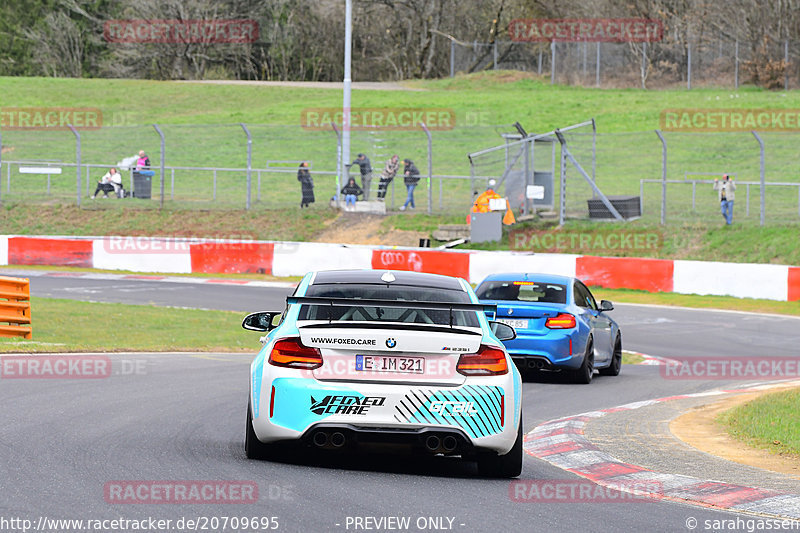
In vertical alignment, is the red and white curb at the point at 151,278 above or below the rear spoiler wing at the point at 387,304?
below

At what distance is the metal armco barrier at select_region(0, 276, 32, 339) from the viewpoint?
16859mm

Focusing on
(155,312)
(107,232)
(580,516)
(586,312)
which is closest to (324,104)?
(107,232)

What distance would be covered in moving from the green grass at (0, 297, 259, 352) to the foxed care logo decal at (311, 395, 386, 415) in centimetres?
894

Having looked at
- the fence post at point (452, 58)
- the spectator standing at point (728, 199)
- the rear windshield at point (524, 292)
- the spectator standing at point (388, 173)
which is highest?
the fence post at point (452, 58)

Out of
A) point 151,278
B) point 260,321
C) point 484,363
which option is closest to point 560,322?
point 260,321

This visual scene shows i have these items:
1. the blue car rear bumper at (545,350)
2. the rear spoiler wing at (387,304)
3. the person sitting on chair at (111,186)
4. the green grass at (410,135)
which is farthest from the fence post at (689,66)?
the rear spoiler wing at (387,304)

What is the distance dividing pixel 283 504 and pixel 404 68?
237ft

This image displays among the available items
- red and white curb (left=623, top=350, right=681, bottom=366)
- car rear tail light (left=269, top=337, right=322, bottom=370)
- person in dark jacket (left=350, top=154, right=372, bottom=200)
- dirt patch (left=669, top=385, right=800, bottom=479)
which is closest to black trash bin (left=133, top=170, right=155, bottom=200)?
person in dark jacket (left=350, top=154, right=372, bottom=200)

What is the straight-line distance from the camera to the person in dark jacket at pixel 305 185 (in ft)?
120

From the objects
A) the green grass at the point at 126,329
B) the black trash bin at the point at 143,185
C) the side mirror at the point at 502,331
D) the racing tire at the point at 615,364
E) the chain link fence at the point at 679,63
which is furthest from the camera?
the chain link fence at the point at 679,63

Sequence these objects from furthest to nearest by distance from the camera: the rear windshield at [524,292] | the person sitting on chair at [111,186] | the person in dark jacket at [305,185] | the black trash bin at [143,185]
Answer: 1. the person sitting on chair at [111,186]
2. the black trash bin at [143,185]
3. the person in dark jacket at [305,185]
4. the rear windshield at [524,292]

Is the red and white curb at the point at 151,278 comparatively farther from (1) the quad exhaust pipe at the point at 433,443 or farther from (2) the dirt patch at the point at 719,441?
(1) the quad exhaust pipe at the point at 433,443

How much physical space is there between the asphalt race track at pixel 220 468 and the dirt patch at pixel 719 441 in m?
1.08

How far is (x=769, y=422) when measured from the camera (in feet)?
36.1
